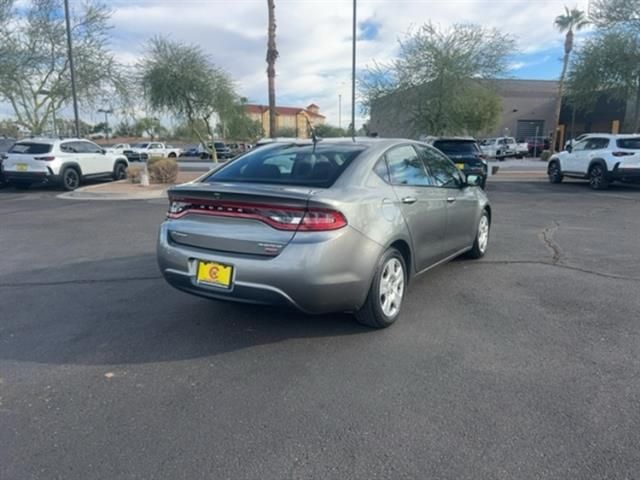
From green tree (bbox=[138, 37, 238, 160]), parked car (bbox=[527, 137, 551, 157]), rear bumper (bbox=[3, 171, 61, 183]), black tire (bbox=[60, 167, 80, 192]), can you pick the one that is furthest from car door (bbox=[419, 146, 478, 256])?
parked car (bbox=[527, 137, 551, 157])

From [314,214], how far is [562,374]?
205cm

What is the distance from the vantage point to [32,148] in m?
14.6

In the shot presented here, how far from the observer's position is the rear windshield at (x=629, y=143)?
14.2 meters

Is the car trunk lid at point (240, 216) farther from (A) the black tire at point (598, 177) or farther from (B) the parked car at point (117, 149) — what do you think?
(B) the parked car at point (117, 149)

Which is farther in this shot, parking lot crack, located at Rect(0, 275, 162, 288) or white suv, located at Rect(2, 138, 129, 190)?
white suv, located at Rect(2, 138, 129, 190)

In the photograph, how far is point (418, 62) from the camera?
71.1 feet

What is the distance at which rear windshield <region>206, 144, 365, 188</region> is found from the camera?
3828mm

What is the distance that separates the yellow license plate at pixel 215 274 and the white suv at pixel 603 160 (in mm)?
14907

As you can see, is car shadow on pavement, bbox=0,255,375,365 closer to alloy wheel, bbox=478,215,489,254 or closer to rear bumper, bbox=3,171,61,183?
alloy wheel, bbox=478,215,489,254

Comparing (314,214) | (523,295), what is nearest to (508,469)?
(314,214)

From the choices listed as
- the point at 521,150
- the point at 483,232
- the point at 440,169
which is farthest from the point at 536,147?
the point at 440,169

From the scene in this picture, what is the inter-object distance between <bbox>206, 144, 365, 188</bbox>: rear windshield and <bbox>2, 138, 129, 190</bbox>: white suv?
1269 centimetres

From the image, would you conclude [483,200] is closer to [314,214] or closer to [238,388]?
[314,214]

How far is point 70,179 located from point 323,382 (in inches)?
592
